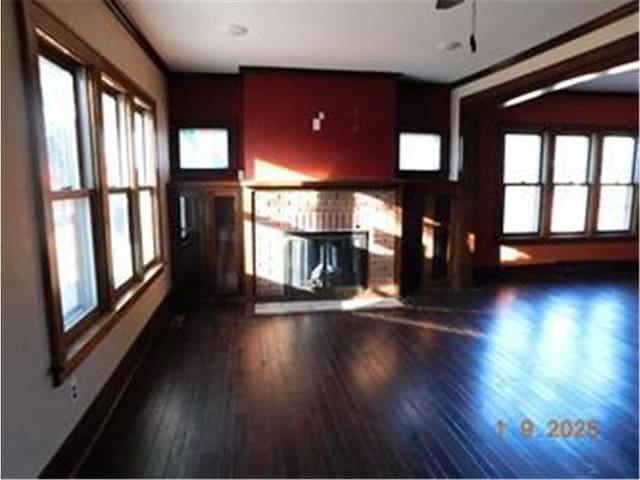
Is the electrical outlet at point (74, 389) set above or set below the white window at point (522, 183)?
below

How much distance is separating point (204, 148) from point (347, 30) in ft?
8.41

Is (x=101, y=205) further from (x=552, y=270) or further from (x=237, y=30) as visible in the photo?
(x=552, y=270)

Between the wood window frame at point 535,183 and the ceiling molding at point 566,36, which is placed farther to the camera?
the wood window frame at point 535,183

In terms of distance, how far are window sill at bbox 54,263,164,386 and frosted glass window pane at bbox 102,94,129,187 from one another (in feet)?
2.73

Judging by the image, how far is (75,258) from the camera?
2697mm

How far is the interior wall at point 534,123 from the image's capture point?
6387 mm

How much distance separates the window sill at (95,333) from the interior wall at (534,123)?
461 cm

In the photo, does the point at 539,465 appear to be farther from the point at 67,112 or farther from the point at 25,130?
the point at 67,112

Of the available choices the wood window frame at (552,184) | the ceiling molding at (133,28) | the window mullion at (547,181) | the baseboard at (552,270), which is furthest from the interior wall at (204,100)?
the window mullion at (547,181)

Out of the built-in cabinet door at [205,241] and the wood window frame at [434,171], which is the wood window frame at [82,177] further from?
the wood window frame at [434,171]

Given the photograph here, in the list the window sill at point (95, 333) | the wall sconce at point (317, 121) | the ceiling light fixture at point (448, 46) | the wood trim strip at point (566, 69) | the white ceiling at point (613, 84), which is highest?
the white ceiling at point (613, 84)

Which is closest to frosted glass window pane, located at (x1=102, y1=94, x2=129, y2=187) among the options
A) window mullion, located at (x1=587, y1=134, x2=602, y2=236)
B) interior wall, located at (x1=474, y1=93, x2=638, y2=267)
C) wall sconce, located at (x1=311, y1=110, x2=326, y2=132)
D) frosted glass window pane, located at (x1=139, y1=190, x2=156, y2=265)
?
frosted glass window pane, located at (x1=139, y1=190, x2=156, y2=265)

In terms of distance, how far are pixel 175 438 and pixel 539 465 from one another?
1.95 metres

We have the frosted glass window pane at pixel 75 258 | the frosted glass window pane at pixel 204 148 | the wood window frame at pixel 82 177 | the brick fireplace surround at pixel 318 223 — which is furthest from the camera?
the frosted glass window pane at pixel 204 148
